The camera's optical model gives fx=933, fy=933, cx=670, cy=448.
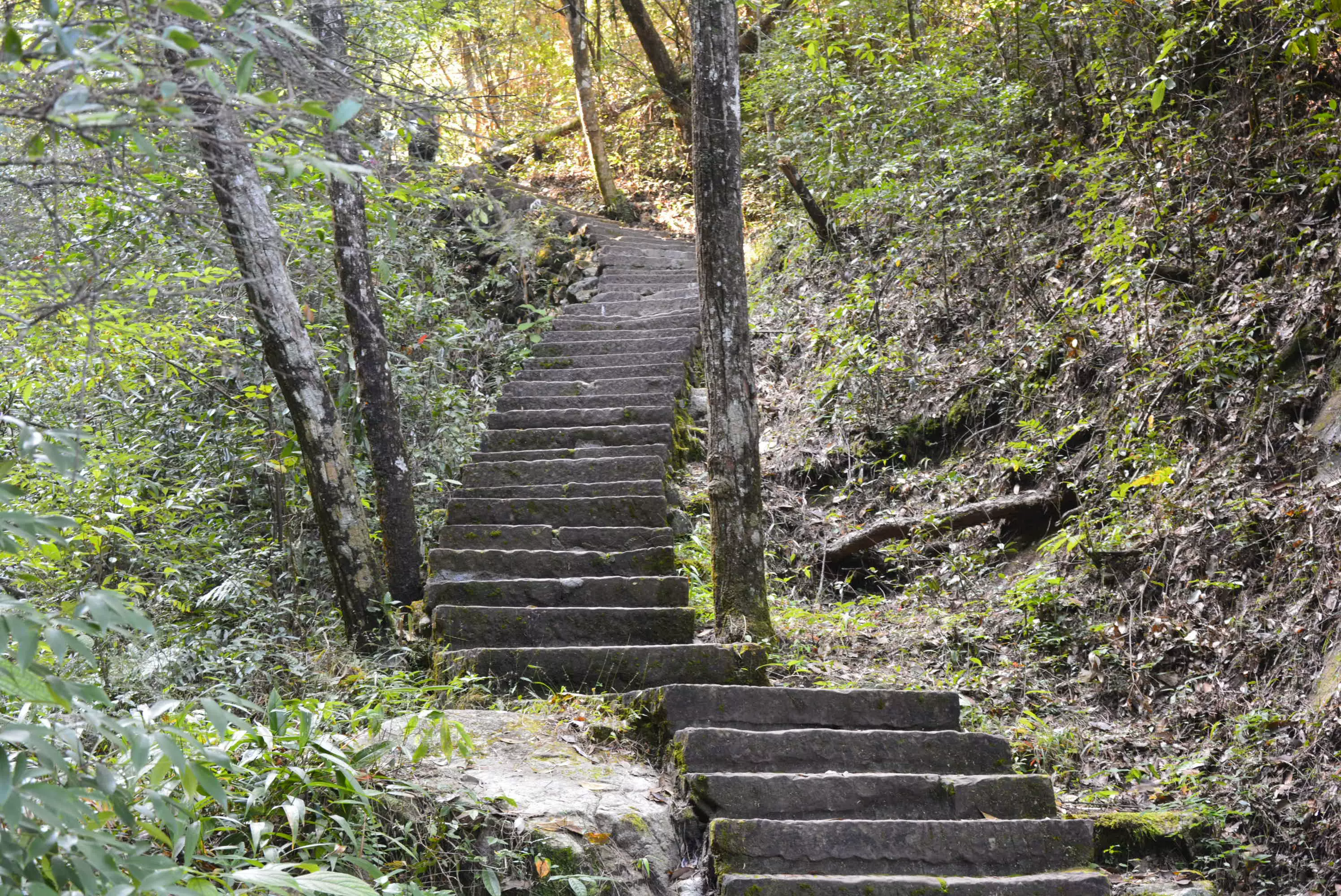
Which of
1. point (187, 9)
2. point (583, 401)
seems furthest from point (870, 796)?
point (583, 401)

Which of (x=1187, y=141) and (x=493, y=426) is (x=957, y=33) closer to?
(x=1187, y=141)

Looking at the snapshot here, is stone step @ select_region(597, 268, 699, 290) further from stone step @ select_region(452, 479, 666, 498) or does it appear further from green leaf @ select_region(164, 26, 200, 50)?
green leaf @ select_region(164, 26, 200, 50)

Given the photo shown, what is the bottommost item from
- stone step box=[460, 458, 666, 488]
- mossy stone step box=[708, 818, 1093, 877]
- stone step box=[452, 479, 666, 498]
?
mossy stone step box=[708, 818, 1093, 877]

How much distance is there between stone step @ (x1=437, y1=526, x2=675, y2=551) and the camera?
19.4ft

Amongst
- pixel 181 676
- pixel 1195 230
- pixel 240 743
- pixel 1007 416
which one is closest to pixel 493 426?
pixel 181 676

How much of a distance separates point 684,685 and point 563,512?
2156mm

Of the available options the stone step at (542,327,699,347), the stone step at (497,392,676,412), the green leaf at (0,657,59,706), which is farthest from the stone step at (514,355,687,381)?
the green leaf at (0,657,59,706)

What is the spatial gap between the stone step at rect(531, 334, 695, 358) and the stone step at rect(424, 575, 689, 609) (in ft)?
10.9

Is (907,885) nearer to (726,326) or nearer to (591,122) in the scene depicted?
(726,326)

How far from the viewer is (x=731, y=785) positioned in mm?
3633

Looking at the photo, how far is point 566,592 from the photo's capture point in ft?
18.0

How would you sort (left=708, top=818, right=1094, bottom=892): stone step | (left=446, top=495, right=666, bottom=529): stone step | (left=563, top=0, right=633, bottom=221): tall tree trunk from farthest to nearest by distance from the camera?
(left=563, top=0, right=633, bottom=221): tall tree trunk
(left=446, top=495, right=666, bottom=529): stone step
(left=708, top=818, right=1094, bottom=892): stone step

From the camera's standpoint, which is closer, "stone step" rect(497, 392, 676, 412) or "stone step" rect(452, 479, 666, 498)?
"stone step" rect(452, 479, 666, 498)

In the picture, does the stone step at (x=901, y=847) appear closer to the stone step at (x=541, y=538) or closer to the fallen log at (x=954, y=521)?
the stone step at (x=541, y=538)
